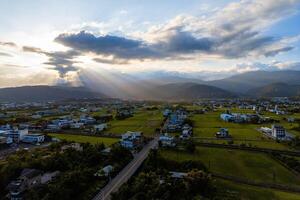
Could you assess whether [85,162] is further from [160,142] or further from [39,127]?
[39,127]

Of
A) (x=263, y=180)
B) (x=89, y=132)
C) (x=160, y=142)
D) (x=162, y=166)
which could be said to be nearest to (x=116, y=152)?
(x=162, y=166)

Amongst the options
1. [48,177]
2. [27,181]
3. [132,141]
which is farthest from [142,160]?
[27,181]

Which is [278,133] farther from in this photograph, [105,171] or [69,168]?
[69,168]

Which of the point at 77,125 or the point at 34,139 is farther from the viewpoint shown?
the point at 77,125

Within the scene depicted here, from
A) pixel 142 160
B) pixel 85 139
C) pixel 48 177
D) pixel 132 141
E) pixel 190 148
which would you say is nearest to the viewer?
pixel 48 177

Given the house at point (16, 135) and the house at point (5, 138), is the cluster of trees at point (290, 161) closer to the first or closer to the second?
the house at point (5, 138)
